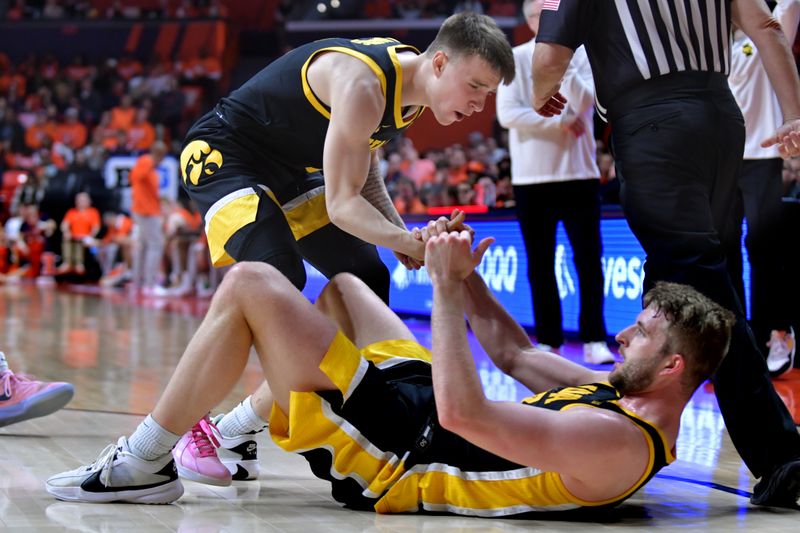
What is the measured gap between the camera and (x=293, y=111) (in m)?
3.38

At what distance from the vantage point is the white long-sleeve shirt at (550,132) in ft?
20.5

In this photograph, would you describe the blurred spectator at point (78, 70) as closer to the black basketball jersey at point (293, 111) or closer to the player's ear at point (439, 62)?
the black basketball jersey at point (293, 111)

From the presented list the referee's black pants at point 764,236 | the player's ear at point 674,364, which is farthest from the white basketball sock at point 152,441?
the referee's black pants at point 764,236

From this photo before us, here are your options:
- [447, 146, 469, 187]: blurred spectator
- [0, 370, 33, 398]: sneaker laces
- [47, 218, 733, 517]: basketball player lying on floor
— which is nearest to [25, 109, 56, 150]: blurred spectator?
[447, 146, 469, 187]: blurred spectator

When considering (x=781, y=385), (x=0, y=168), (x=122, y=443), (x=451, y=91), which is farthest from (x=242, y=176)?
(x=0, y=168)

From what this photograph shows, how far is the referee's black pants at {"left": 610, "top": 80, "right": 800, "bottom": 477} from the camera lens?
304 cm

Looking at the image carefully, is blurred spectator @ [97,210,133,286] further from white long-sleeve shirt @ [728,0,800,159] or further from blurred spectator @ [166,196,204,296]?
white long-sleeve shirt @ [728,0,800,159]

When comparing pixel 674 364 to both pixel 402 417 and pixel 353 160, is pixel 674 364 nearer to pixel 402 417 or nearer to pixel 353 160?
pixel 402 417

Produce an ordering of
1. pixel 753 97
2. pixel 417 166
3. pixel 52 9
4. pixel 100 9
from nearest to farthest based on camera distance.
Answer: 1. pixel 753 97
2. pixel 417 166
3. pixel 52 9
4. pixel 100 9

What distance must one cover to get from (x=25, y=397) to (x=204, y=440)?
1.14 metres

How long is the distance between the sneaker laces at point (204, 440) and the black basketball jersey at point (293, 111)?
940 mm

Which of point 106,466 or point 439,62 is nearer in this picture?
point 106,466

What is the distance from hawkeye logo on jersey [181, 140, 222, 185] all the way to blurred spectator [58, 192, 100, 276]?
46.6ft

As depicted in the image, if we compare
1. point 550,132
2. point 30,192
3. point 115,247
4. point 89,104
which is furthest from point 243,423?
point 89,104
